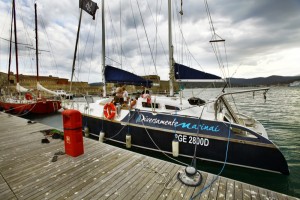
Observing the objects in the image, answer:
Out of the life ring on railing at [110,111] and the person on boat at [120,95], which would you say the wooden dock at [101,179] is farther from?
the person on boat at [120,95]

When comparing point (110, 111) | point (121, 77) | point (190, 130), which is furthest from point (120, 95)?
point (190, 130)

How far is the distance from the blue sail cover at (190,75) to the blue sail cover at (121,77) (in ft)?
6.29

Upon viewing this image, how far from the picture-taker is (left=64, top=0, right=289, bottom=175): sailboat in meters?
4.88

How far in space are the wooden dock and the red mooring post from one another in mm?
211

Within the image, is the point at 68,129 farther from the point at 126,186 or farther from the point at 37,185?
the point at 126,186

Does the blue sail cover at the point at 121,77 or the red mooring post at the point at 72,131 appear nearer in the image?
the red mooring post at the point at 72,131

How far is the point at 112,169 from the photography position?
3.66 m

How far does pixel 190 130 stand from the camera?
5613 mm

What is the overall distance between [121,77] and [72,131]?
4.48 m

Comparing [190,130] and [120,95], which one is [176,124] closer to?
[190,130]

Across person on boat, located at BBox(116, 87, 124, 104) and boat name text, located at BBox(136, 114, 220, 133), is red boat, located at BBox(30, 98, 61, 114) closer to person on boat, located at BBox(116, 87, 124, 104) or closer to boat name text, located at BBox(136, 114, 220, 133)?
person on boat, located at BBox(116, 87, 124, 104)

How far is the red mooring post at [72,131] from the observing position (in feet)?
13.7

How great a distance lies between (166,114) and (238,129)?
2.51 meters

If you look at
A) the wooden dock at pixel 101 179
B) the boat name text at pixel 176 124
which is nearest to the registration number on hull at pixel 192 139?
the boat name text at pixel 176 124
